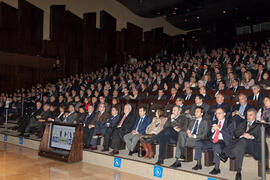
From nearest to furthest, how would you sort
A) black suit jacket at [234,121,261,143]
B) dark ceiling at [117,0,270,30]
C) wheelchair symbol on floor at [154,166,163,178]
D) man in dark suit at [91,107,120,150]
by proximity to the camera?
1. black suit jacket at [234,121,261,143]
2. wheelchair symbol on floor at [154,166,163,178]
3. man in dark suit at [91,107,120,150]
4. dark ceiling at [117,0,270,30]

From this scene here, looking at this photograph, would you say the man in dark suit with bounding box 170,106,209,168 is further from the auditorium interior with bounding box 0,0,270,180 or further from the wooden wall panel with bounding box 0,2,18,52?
the wooden wall panel with bounding box 0,2,18,52

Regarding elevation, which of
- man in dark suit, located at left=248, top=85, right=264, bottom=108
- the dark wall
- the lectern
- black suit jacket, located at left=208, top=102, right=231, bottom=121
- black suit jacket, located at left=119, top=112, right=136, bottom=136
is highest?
the dark wall

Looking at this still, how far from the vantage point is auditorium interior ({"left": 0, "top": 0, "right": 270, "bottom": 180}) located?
393 cm

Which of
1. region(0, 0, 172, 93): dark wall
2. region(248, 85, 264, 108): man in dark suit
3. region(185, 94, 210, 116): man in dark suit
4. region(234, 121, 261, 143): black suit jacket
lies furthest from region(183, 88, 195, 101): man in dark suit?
region(0, 0, 172, 93): dark wall

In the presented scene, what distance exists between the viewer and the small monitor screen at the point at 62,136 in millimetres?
5160

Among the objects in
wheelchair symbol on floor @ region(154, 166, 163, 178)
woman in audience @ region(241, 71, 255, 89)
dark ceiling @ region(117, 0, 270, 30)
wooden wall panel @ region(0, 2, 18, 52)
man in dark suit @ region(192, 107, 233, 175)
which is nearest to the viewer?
man in dark suit @ region(192, 107, 233, 175)

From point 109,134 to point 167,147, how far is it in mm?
1189

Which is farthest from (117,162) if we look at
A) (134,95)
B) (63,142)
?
(134,95)

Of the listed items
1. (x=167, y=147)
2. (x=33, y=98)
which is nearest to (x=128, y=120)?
(x=167, y=147)

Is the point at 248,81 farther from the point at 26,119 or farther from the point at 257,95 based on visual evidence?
the point at 26,119

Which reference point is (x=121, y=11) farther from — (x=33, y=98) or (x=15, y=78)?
(x=33, y=98)

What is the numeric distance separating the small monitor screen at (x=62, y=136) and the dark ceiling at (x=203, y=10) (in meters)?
9.68

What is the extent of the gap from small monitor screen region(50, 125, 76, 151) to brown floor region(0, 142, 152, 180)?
33 centimetres

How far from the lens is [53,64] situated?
543 inches
